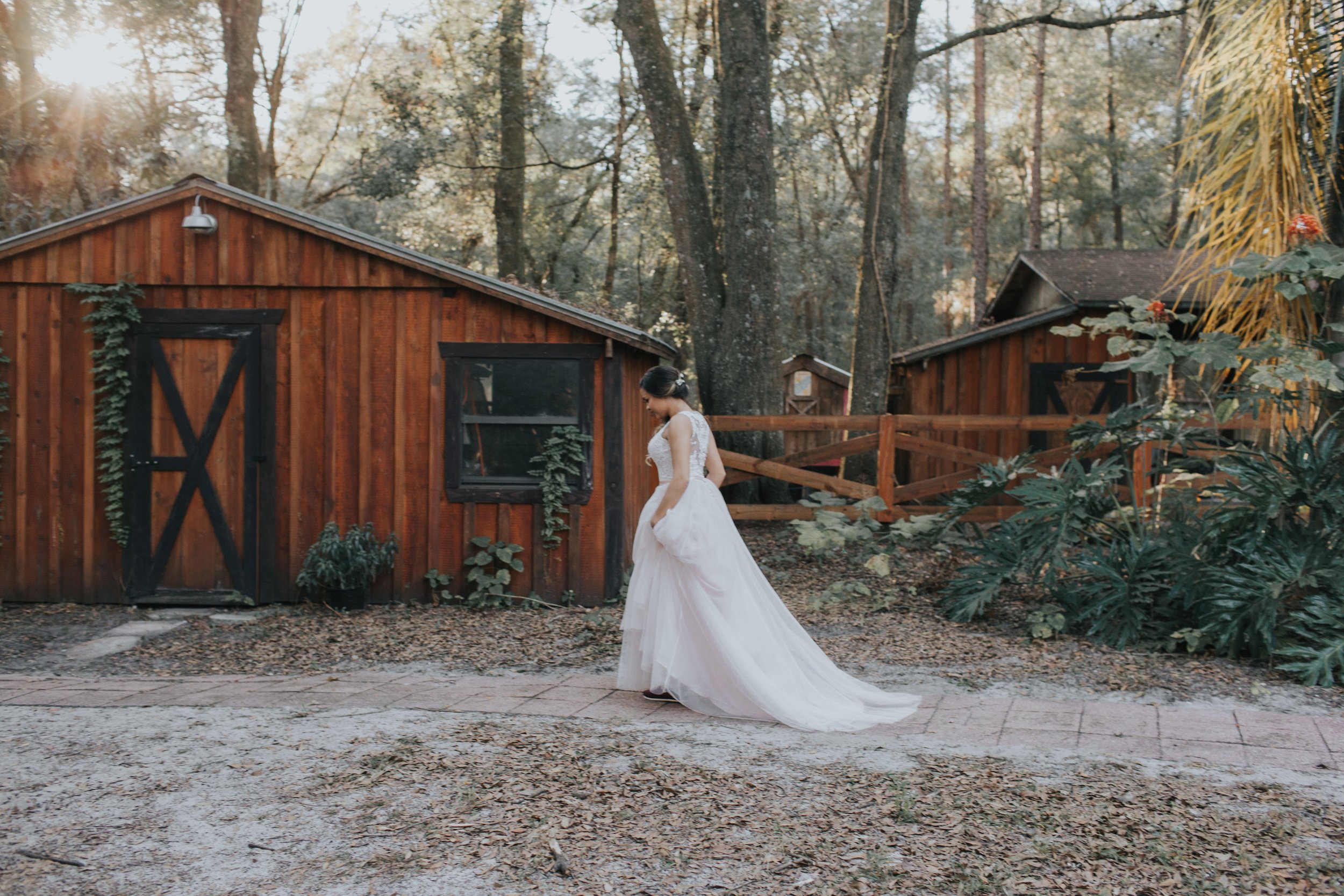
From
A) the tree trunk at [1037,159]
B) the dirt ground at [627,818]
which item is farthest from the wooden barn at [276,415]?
the tree trunk at [1037,159]

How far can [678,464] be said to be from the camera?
5.18 metres

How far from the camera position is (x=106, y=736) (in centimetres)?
464

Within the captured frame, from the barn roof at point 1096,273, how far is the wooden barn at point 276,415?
288 inches

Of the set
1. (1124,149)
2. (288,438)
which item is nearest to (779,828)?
(288,438)

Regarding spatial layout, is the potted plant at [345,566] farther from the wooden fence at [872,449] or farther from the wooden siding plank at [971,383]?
the wooden siding plank at [971,383]

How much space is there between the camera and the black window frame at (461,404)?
329 inches

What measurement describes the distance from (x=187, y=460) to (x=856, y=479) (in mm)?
7686

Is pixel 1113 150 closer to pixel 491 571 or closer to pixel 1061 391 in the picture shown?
pixel 1061 391

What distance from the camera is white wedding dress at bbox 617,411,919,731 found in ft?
16.3

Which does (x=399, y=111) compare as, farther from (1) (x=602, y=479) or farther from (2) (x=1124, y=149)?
(2) (x=1124, y=149)

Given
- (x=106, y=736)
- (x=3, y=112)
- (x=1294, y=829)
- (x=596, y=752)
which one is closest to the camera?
(x=1294, y=829)

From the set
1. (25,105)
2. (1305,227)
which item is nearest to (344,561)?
(1305,227)

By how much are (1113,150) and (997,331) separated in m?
19.8

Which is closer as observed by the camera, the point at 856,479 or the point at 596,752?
the point at 596,752
